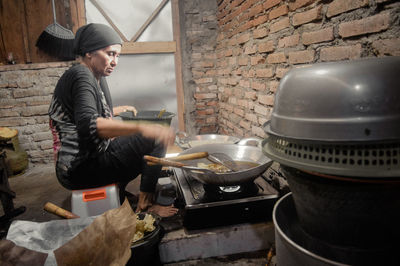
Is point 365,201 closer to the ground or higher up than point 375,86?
closer to the ground

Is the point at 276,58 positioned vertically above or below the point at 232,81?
above

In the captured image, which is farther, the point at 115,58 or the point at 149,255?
the point at 115,58

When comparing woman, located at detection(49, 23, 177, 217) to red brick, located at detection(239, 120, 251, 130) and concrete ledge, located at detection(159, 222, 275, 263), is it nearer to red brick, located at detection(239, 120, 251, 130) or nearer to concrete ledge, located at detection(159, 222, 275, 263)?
concrete ledge, located at detection(159, 222, 275, 263)

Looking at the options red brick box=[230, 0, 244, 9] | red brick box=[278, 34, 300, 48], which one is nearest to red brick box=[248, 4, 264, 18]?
red brick box=[230, 0, 244, 9]

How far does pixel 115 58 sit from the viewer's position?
224 cm

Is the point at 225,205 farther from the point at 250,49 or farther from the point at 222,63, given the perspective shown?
the point at 222,63

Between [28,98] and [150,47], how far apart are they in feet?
6.96

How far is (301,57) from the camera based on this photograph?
182 centimetres

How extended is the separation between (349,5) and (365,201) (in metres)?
1.10

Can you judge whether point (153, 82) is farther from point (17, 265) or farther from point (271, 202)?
point (17, 265)

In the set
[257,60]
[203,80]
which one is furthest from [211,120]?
[257,60]

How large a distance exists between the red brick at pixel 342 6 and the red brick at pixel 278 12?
0.49 meters

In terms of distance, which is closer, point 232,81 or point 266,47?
point 266,47

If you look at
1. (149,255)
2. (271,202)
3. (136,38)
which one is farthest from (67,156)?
(136,38)
